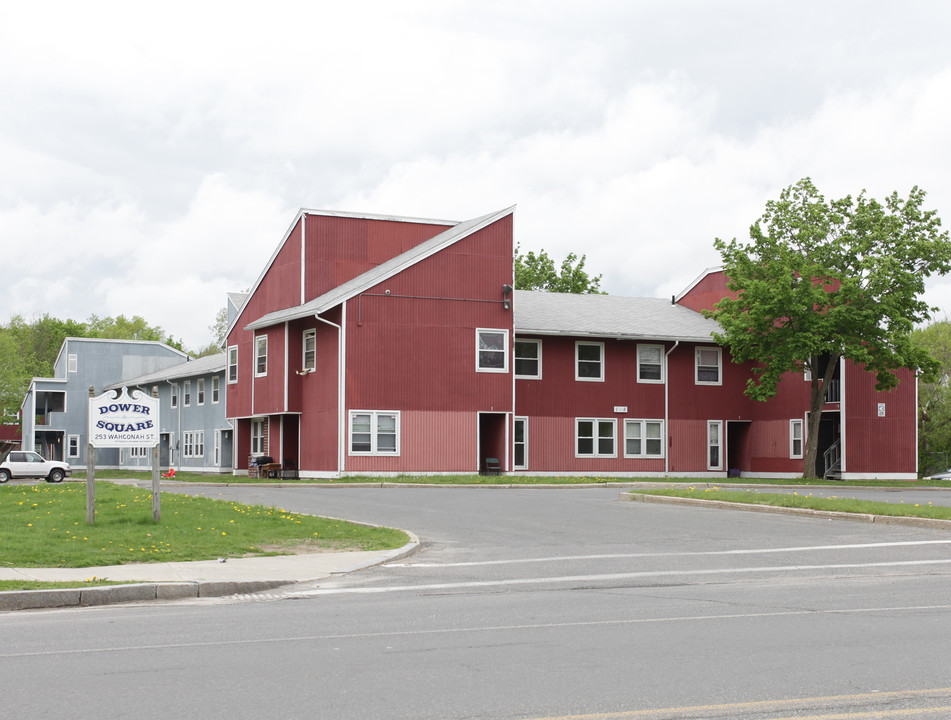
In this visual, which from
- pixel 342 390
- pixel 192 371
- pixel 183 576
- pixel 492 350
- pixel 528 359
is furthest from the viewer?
pixel 192 371

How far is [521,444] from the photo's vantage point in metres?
41.0

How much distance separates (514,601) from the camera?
11.7m

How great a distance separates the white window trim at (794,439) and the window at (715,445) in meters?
2.76

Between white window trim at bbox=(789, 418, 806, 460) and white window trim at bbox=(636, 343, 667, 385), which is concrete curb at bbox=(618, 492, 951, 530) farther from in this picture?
white window trim at bbox=(789, 418, 806, 460)

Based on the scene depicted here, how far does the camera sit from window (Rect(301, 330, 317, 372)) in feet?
129

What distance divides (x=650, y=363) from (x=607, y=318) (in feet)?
8.61

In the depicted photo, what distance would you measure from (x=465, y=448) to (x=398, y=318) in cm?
513

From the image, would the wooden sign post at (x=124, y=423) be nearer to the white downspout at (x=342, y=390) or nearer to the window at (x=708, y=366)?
the white downspout at (x=342, y=390)

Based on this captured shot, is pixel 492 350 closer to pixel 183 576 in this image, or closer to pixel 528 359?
pixel 528 359

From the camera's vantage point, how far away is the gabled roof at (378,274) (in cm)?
3684

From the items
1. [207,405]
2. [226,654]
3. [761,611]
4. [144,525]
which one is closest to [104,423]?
[144,525]

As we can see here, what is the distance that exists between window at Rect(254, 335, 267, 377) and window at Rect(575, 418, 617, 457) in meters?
12.4

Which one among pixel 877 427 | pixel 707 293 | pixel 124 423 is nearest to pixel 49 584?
pixel 124 423

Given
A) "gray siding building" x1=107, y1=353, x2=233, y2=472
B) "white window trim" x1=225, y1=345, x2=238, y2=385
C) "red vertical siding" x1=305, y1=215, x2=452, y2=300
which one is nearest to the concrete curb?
"red vertical siding" x1=305, y1=215, x2=452, y2=300
